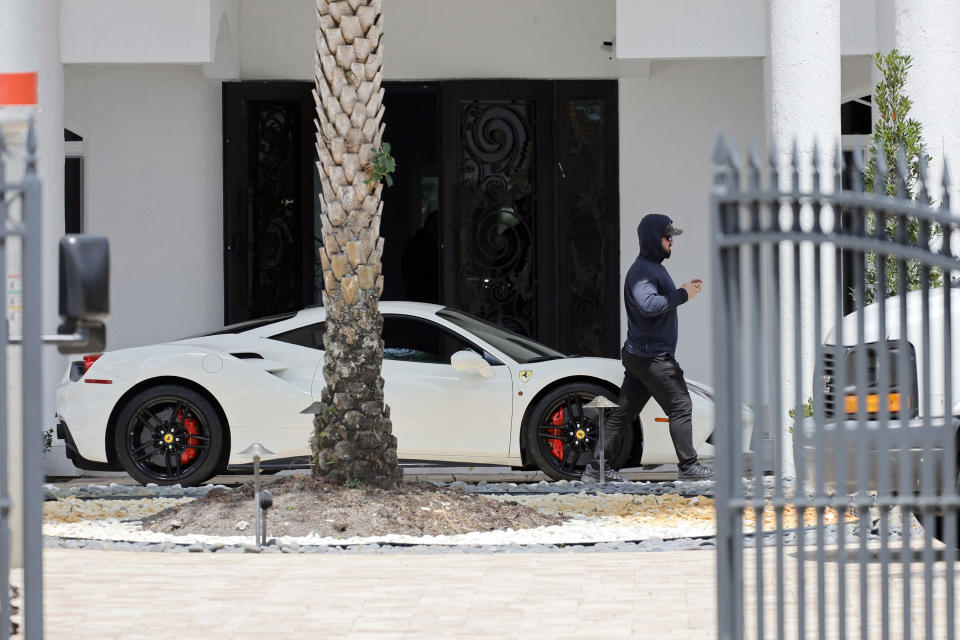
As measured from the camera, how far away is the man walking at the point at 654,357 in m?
11.4

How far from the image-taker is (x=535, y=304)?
1711cm

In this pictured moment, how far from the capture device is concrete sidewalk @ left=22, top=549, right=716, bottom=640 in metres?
6.89

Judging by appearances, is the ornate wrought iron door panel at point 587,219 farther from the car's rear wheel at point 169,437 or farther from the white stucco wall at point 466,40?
the car's rear wheel at point 169,437

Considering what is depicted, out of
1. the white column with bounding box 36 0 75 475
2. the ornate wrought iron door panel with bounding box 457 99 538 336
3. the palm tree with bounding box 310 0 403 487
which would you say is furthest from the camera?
the ornate wrought iron door panel with bounding box 457 99 538 336

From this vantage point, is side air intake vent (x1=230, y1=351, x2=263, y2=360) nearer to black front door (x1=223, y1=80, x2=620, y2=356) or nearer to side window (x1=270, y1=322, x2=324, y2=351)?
side window (x1=270, y1=322, x2=324, y2=351)

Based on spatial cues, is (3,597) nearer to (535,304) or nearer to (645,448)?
(645,448)

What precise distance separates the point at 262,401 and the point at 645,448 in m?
2.91

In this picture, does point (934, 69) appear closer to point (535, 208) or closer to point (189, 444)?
point (535, 208)

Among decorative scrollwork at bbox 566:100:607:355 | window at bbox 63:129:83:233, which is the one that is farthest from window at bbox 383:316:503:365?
window at bbox 63:129:83:233

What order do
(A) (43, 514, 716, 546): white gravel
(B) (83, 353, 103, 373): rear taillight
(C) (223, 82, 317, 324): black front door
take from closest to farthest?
(A) (43, 514, 716, 546): white gravel, (B) (83, 353, 103, 373): rear taillight, (C) (223, 82, 317, 324): black front door

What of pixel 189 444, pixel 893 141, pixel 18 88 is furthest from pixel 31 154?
pixel 189 444

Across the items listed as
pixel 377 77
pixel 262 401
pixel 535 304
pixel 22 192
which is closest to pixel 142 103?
pixel 535 304

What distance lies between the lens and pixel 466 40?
17109 mm

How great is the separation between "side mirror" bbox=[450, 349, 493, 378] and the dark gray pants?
Result: 102cm
